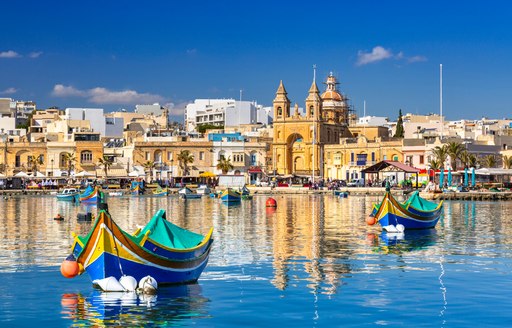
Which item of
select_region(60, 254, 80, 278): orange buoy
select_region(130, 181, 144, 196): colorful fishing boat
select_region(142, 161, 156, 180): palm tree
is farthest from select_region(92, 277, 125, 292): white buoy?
select_region(142, 161, 156, 180): palm tree

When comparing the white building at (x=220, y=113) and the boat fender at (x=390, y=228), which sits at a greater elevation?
the white building at (x=220, y=113)

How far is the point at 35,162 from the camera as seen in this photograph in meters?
108

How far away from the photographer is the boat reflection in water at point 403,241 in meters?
33.6

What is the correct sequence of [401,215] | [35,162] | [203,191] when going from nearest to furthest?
[401,215]
[203,191]
[35,162]

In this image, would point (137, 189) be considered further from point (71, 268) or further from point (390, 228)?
point (71, 268)

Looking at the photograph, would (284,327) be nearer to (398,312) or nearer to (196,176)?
(398,312)

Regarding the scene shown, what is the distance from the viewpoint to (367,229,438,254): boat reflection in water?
33.6m

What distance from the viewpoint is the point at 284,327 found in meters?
18.7

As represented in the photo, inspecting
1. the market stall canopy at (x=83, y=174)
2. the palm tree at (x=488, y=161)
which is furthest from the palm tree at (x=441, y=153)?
the market stall canopy at (x=83, y=174)

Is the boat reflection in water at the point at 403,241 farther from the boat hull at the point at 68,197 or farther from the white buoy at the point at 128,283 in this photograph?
the boat hull at the point at 68,197

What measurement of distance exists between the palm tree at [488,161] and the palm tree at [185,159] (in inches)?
1535

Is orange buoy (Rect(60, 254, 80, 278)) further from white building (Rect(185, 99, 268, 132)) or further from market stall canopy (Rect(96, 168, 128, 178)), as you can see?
white building (Rect(185, 99, 268, 132))

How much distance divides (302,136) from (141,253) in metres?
102

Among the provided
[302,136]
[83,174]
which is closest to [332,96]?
[302,136]
